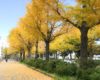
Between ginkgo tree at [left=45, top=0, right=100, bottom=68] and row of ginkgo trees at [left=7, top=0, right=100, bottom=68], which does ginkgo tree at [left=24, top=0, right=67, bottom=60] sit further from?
ginkgo tree at [left=45, top=0, right=100, bottom=68]

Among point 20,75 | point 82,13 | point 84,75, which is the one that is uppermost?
point 82,13

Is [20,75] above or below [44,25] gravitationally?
below

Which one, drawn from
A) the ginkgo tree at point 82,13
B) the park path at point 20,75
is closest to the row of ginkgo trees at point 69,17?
the ginkgo tree at point 82,13

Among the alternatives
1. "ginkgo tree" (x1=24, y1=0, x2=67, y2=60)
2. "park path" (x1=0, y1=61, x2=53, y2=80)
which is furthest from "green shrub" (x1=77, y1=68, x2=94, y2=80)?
"ginkgo tree" (x1=24, y1=0, x2=67, y2=60)

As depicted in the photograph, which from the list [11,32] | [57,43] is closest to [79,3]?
[57,43]

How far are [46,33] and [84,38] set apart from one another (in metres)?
10.9

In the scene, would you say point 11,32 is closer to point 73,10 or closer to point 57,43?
point 57,43

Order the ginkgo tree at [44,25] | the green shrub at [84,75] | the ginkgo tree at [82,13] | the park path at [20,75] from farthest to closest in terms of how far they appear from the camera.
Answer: the ginkgo tree at [44,25], the park path at [20,75], the ginkgo tree at [82,13], the green shrub at [84,75]

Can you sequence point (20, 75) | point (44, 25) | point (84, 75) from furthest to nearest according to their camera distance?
point (44, 25)
point (20, 75)
point (84, 75)

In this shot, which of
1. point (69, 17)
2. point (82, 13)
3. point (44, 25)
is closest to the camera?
point (82, 13)

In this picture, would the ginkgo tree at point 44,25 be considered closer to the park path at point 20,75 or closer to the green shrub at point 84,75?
the park path at point 20,75

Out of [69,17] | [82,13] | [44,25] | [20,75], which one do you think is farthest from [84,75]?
[44,25]

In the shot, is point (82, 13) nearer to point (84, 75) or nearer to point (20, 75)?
point (84, 75)

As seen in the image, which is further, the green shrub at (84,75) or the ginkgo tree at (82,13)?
the ginkgo tree at (82,13)
